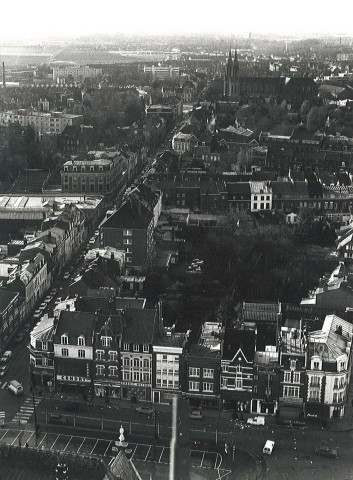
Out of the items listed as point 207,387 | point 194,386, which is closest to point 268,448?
→ point 207,387

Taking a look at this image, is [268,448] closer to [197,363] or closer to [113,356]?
[197,363]

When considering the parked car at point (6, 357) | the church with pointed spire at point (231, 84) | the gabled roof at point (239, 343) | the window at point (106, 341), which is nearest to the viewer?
the gabled roof at point (239, 343)

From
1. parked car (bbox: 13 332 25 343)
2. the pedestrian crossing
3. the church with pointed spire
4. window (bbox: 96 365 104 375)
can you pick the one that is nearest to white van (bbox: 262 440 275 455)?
window (bbox: 96 365 104 375)

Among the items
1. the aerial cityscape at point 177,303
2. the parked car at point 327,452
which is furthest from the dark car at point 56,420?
the parked car at point 327,452

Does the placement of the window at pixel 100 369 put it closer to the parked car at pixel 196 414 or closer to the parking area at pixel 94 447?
the parking area at pixel 94 447

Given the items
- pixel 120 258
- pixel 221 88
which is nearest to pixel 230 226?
pixel 120 258

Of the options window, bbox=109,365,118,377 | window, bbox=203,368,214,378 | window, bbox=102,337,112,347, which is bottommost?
window, bbox=109,365,118,377

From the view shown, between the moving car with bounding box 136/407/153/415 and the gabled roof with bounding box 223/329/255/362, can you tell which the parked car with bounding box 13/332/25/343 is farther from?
the gabled roof with bounding box 223/329/255/362
